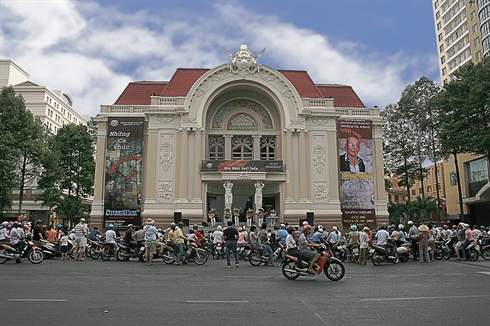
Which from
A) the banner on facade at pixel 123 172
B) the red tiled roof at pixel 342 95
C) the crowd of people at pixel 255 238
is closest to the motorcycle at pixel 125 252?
the crowd of people at pixel 255 238

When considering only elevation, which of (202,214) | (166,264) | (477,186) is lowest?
(166,264)

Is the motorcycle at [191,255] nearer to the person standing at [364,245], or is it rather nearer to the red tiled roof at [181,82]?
the person standing at [364,245]

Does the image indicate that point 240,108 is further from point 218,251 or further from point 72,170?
point 218,251

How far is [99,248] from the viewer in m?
20.4

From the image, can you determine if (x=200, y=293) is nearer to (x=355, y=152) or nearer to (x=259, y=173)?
(x=259, y=173)

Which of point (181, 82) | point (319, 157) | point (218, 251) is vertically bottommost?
point (218, 251)

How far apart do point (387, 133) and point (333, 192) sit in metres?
11.4

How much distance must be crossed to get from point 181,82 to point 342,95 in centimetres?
1510

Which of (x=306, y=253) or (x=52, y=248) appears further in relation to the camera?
(x=52, y=248)

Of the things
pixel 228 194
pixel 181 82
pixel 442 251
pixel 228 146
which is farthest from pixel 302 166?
pixel 442 251

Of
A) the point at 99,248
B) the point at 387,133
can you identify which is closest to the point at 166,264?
the point at 99,248

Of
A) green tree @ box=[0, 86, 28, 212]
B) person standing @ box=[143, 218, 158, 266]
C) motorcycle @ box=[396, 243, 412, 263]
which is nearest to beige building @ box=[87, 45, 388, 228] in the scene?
green tree @ box=[0, 86, 28, 212]

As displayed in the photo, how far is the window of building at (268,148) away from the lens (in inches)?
1472

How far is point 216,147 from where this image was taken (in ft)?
123
